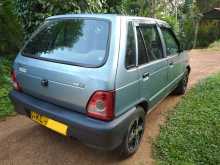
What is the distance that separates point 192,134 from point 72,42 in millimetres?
2271

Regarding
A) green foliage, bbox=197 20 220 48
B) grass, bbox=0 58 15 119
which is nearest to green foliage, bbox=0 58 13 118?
grass, bbox=0 58 15 119

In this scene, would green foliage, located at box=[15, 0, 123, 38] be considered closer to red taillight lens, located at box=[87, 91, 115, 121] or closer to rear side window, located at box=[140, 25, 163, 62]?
rear side window, located at box=[140, 25, 163, 62]

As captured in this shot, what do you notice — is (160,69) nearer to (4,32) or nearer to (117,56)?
(117,56)

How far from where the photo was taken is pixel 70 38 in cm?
320

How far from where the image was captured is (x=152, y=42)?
383 cm

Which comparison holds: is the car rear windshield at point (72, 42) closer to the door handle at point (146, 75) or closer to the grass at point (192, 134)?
the door handle at point (146, 75)

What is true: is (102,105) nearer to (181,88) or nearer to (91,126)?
(91,126)

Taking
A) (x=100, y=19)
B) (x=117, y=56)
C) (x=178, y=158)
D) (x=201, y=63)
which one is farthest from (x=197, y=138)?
(x=201, y=63)

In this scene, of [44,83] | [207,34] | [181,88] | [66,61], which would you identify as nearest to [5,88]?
[44,83]

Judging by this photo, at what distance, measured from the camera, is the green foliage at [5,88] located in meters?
4.66

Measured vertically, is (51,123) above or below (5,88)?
above

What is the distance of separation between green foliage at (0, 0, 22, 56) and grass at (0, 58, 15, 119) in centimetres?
54

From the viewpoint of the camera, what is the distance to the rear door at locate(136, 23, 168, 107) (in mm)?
3367

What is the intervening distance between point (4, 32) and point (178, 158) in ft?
19.2
